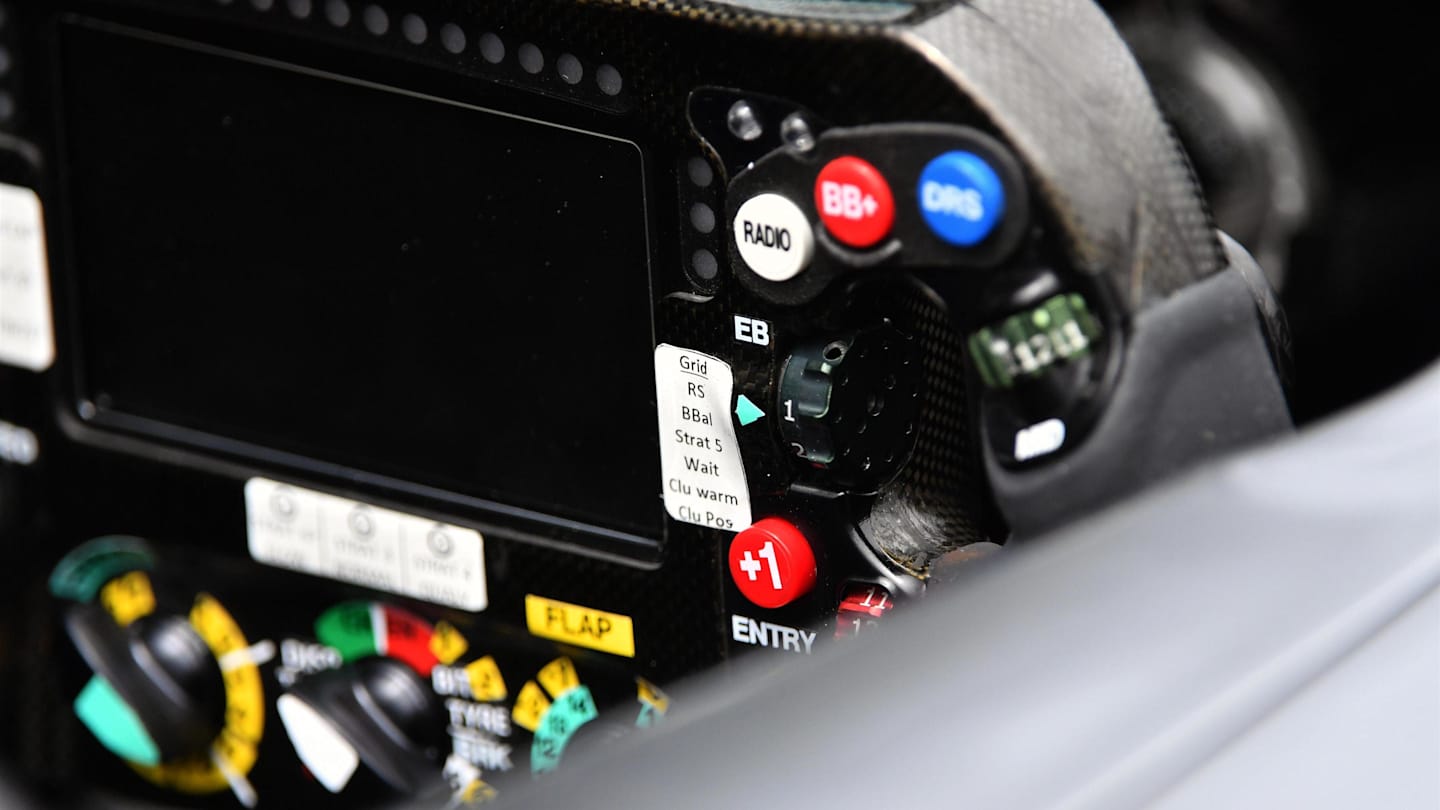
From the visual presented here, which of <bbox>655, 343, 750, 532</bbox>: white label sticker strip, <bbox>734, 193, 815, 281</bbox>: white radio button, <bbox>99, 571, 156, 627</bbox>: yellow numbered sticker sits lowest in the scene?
<bbox>99, 571, 156, 627</bbox>: yellow numbered sticker

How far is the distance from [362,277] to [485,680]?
0.23 meters

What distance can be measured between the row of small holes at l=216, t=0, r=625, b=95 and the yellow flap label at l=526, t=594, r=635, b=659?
0.27 metres

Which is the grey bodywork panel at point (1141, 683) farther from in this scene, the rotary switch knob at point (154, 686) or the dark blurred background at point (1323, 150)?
the dark blurred background at point (1323, 150)

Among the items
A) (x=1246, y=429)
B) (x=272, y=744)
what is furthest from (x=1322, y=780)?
(x=272, y=744)

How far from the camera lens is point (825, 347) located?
32.4 inches

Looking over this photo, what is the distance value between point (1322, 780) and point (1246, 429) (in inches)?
9.2

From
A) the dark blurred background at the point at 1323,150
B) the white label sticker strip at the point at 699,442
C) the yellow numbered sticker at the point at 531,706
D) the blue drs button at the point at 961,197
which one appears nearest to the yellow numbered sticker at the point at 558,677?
the yellow numbered sticker at the point at 531,706

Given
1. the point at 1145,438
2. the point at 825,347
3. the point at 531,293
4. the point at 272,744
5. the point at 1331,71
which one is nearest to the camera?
the point at 1145,438

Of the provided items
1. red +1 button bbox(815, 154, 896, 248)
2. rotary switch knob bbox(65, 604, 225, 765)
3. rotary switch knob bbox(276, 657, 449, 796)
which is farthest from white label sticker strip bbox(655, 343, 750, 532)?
rotary switch knob bbox(65, 604, 225, 765)

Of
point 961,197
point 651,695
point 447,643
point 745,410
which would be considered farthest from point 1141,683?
point 447,643

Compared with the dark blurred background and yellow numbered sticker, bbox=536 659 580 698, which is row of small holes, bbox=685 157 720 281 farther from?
the dark blurred background

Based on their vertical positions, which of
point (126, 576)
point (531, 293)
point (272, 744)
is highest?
point (531, 293)

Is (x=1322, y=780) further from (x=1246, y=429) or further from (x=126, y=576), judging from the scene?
(x=126, y=576)

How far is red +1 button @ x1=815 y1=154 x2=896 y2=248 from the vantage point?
2.46ft
